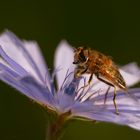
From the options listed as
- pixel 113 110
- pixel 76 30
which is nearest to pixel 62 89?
pixel 113 110

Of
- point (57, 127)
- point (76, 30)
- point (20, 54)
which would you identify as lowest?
point (76, 30)

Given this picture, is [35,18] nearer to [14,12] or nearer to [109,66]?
[14,12]

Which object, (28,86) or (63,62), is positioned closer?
(28,86)

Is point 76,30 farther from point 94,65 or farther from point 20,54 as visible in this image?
point 94,65

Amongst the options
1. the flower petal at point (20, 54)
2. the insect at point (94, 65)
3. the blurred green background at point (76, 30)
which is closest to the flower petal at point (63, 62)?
the flower petal at point (20, 54)

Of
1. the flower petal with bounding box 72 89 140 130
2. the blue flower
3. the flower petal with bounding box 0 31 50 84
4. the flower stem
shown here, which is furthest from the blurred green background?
the flower stem

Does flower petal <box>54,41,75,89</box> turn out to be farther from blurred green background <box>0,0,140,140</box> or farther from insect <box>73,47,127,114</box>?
blurred green background <box>0,0,140,140</box>
